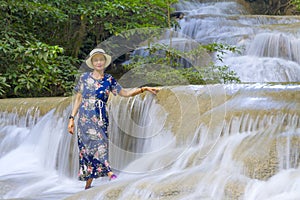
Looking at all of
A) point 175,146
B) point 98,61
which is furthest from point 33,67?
point 98,61

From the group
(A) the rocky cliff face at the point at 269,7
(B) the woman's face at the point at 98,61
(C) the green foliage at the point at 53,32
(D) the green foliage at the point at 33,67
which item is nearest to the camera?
(B) the woman's face at the point at 98,61

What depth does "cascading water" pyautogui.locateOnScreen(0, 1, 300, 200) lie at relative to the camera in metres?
3.45

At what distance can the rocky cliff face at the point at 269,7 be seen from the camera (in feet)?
53.6

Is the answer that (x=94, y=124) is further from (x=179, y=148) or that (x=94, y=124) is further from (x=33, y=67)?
(x=33, y=67)

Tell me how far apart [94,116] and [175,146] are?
1172 mm

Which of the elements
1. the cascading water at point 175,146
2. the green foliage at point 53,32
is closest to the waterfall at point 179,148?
the cascading water at point 175,146

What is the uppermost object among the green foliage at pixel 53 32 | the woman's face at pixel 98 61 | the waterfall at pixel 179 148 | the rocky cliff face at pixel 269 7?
the rocky cliff face at pixel 269 7

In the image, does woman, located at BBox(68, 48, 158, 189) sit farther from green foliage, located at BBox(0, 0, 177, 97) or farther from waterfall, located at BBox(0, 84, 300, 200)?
green foliage, located at BBox(0, 0, 177, 97)

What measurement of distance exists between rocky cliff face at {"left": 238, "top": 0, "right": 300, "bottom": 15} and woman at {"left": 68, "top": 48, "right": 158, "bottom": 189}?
44.7 feet

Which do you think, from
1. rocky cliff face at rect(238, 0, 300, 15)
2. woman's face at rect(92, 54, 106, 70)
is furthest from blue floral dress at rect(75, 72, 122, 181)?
rocky cliff face at rect(238, 0, 300, 15)

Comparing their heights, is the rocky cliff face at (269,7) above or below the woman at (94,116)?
above

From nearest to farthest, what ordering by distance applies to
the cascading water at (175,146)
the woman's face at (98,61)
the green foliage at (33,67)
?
the cascading water at (175,146) → the woman's face at (98,61) → the green foliage at (33,67)

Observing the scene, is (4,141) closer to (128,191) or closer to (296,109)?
(128,191)

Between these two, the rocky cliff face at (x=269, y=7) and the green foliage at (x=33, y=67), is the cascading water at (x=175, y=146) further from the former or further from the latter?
the rocky cliff face at (x=269, y=7)
